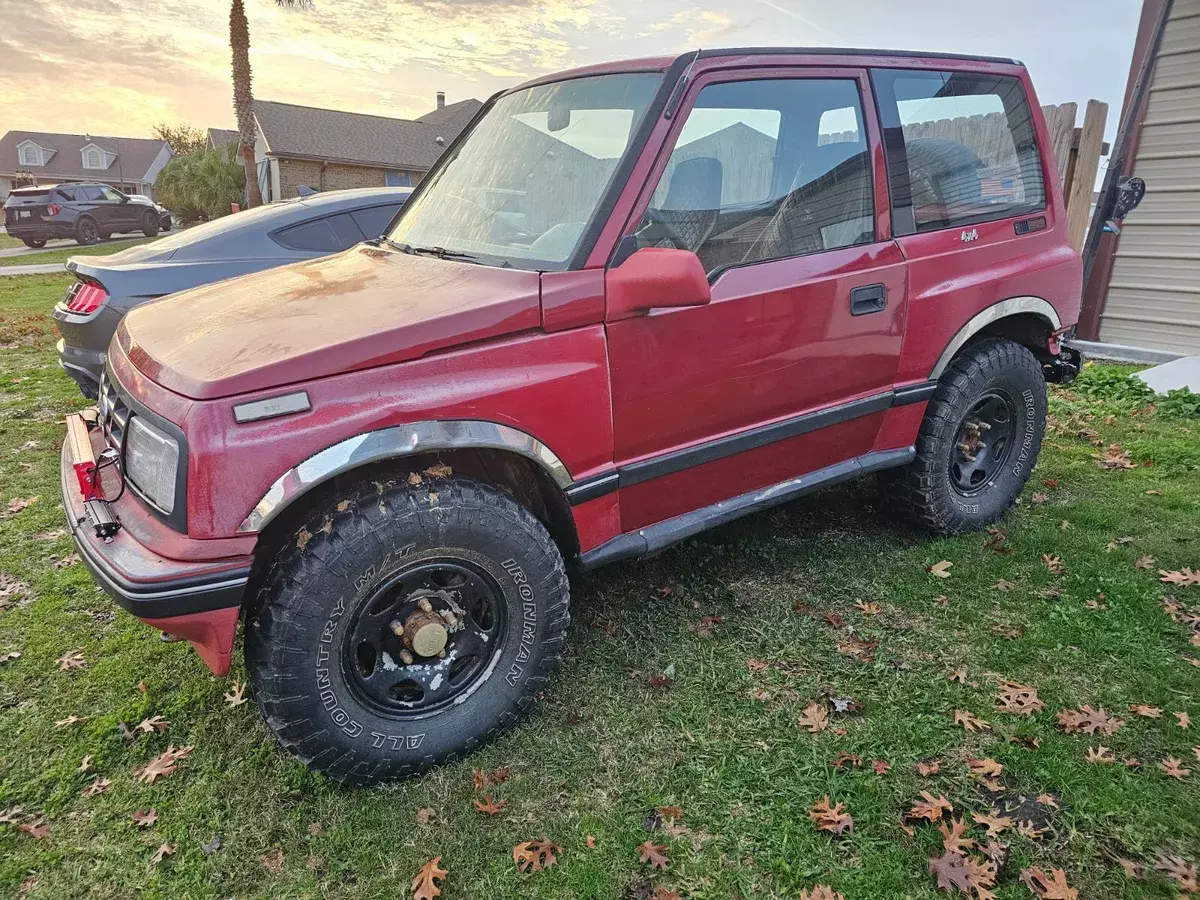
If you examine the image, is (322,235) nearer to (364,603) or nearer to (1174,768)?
(364,603)

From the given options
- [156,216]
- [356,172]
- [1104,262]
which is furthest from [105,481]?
[356,172]

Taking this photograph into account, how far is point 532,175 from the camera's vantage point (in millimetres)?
3033

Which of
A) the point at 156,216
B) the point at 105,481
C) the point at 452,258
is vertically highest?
the point at 452,258

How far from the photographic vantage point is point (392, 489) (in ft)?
7.76

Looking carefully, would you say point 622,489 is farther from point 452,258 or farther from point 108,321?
point 108,321

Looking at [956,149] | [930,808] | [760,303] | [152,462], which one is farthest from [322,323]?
[956,149]

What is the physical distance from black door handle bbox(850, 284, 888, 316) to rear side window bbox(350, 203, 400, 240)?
3.91 m

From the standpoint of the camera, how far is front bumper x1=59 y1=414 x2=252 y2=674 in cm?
209

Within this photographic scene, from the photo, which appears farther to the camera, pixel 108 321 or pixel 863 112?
pixel 108 321

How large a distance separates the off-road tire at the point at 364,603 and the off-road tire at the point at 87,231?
25665mm

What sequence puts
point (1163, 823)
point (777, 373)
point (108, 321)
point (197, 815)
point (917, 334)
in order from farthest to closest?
1. point (108, 321)
2. point (917, 334)
3. point (777, 373)
4. point (197, 815)
5. point (1163, 823)

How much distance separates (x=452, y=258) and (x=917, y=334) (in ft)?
6.67

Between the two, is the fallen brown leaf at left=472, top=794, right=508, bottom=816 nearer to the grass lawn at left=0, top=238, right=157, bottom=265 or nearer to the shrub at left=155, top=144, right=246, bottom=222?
the grass lawn at left=0, top=238, right=157, bottom=265

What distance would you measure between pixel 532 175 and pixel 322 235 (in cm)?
332
